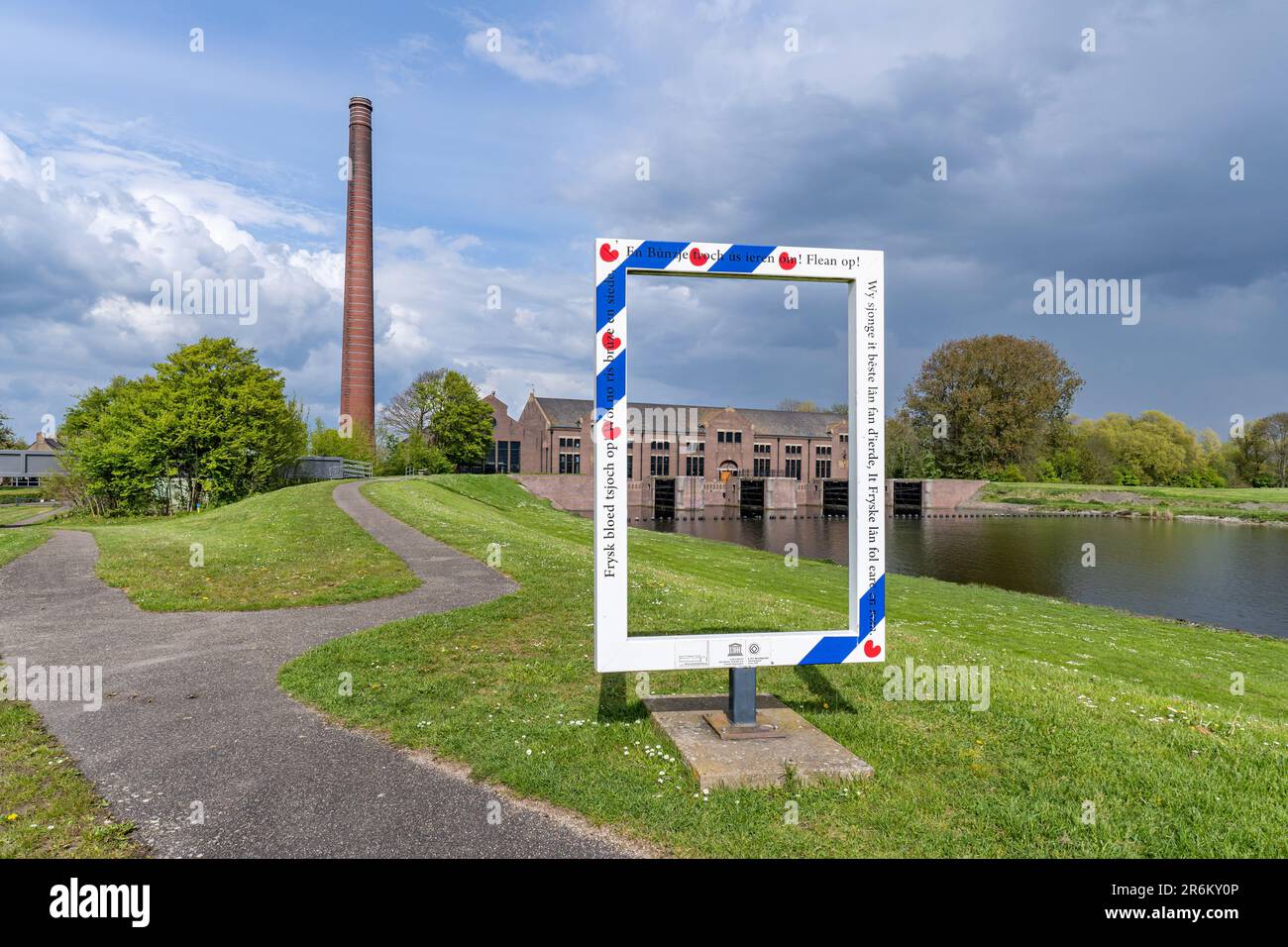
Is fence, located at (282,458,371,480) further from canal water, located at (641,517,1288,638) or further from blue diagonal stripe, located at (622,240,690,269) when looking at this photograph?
blue diagonal stripe, located at (622,240,690,269)

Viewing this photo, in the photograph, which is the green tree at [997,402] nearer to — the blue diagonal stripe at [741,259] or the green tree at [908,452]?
the green tree at [908,452]

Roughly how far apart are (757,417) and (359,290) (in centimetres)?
5641

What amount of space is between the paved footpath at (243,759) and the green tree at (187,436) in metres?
30.9

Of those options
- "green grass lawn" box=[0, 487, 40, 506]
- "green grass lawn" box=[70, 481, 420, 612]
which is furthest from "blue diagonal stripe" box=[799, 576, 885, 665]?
"green grass lawn" box=[0, 487, 40, 506]

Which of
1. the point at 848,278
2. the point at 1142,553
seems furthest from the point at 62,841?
the point at 1142,553

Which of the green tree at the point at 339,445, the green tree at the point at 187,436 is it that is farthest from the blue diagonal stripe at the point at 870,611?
the green tree at the point at 339,445

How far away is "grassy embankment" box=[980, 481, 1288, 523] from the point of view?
8212 cm

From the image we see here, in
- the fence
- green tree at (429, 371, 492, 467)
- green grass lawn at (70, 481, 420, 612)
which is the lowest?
green grass lawn at (70, 481, 420, 612)

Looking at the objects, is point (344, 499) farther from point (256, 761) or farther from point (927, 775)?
point (927, 775)

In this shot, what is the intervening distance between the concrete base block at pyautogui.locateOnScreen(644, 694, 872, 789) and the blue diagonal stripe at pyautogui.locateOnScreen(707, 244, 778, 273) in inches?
161

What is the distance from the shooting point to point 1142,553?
152 ft

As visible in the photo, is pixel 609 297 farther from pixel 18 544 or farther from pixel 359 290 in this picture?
pixel 359 290

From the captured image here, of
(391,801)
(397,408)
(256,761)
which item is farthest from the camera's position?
(397,408)
